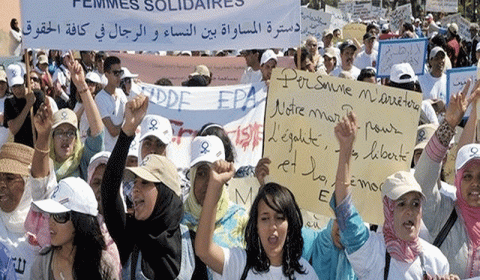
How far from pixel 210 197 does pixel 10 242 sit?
1.22 metres

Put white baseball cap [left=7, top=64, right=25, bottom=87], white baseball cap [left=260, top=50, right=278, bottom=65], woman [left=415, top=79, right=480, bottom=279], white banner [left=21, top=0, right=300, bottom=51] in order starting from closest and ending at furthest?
woman [left=415, top=79, right=480, bottom=279] < white banner [left=21, top=0, right=300, bottom=51] < white baseball cap [left=7, top=64, right=25, bottom=87] < white baseball cap [left=260, top=50, right=278, bottom=65]

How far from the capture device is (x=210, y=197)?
13.9 feet

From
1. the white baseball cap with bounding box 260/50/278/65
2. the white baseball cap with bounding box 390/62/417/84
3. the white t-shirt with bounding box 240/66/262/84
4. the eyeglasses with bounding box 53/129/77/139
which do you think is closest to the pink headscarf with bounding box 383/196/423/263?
the eyeglasses with bounding box 53/129/77/139

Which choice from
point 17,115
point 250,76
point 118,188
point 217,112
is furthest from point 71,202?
point 250,76

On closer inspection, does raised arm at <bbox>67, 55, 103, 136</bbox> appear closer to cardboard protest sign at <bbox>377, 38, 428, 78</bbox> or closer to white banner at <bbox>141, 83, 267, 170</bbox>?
white banner at <bbox>141, 83, 267, 170</bbox>

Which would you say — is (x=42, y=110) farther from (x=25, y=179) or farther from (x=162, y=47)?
(x=162, y=47)

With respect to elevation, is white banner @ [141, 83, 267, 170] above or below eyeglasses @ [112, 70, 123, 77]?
below

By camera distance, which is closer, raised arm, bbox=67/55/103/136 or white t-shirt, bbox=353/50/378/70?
raised arm, bbox=67/55/103/136

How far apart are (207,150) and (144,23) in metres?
2.03

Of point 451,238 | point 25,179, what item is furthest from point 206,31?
point 451,238

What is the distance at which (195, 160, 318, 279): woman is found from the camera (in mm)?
4234

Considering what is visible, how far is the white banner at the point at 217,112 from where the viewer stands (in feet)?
24.2

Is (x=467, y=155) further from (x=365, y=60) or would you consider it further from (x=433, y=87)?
(x=365, y=60)

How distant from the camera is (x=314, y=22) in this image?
19.2 meters
